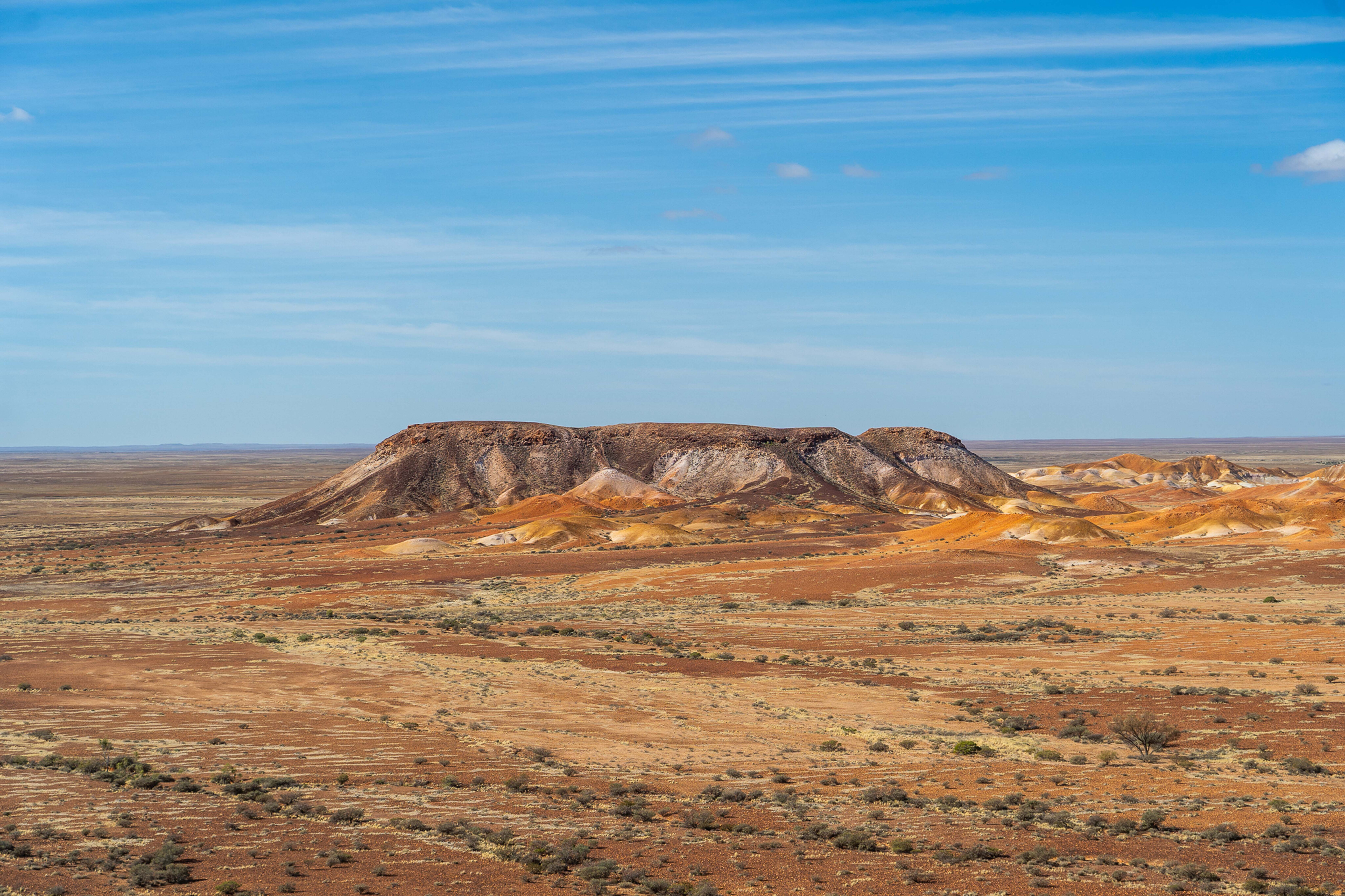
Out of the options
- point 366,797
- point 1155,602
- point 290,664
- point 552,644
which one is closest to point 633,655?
point 552,644

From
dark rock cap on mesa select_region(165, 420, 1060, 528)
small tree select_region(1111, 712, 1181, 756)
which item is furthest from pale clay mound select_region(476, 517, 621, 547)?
Result: small tree select_region(1111, 712, 1181, 756)

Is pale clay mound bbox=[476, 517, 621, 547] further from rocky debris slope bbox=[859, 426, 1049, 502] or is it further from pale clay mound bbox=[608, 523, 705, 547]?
rocky debris slope bbox=[859, 426, 1049, 502]

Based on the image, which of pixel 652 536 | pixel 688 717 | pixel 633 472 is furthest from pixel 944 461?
pixel 688 717

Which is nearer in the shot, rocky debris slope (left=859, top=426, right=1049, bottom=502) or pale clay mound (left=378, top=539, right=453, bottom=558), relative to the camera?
pale clay mound (left=378, top=539, right=453, bottom=558)

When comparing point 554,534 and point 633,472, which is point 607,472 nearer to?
point 633,472

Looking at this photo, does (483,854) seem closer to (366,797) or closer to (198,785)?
(366,797)
